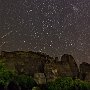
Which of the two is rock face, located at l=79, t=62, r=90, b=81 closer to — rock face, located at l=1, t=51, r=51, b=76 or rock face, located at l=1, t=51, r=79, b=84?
rock face, located at l=1, t=51, r=79, b=84

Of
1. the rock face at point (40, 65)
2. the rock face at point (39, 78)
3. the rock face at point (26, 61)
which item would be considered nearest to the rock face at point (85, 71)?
the rock face at point (40, 65)

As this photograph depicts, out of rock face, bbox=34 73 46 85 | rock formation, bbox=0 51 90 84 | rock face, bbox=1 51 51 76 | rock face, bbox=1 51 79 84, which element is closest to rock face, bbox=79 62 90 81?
rock formation, bbox=0 51 90 84

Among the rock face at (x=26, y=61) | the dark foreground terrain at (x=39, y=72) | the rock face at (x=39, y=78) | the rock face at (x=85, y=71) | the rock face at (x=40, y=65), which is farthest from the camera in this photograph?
the rock face at (x=85, y=71)

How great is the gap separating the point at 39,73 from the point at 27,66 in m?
3.27

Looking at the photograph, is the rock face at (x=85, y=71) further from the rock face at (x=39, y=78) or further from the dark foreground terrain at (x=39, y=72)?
the rock face at (x=39, y=78)

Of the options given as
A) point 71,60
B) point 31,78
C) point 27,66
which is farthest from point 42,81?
point 71,60

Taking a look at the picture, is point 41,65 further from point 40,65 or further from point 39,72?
point 39,72

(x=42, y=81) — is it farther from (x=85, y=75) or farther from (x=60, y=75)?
(x=85, y=75)

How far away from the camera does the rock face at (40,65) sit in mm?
42969

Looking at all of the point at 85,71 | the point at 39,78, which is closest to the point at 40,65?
the point at 39,78

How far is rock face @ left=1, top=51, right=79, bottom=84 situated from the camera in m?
43.0

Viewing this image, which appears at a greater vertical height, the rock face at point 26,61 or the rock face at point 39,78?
the rock face at point 26,61

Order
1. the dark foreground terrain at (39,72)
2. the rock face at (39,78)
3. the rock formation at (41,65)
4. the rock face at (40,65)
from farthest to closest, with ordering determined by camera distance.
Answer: the rock face at (40,65)
the rock formation at (41,65)
the rock face at (39,78)
the dark foreground terrain at (39,72)

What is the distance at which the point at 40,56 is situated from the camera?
1847 inches
